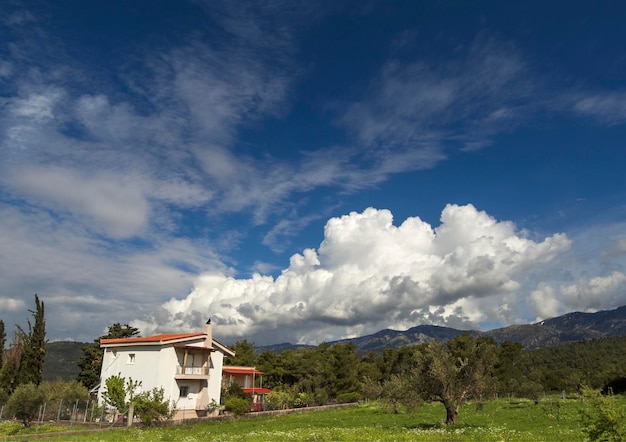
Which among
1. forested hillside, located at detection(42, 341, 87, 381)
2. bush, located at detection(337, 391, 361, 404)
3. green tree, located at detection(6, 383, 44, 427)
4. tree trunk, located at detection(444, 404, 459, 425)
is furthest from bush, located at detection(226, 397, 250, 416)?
forested hillside, located at detection(42, 341, 87, 381)

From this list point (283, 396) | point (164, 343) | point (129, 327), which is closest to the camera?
point (164, 343)

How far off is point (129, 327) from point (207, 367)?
28.4m

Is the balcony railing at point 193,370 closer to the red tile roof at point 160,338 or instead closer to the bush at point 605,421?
the red tile roof at point 160,338

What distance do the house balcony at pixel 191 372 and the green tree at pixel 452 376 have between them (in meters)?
29.5

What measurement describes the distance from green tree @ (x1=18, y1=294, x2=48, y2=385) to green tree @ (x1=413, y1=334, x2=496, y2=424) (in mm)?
45827

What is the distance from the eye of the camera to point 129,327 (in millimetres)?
76375

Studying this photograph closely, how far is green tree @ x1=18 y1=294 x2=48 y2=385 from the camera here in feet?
175

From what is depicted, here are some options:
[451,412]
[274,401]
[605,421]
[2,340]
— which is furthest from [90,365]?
[605,421]

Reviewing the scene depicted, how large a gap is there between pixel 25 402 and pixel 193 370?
20.1 m

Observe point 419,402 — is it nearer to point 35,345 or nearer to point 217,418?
point 217,418

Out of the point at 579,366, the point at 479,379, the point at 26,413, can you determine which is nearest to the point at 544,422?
the point at 479,379

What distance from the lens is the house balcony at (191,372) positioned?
51.6m

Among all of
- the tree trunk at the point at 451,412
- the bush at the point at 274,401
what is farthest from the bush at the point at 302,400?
the tree trunk at the point at 451,412

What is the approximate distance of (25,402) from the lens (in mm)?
35594
